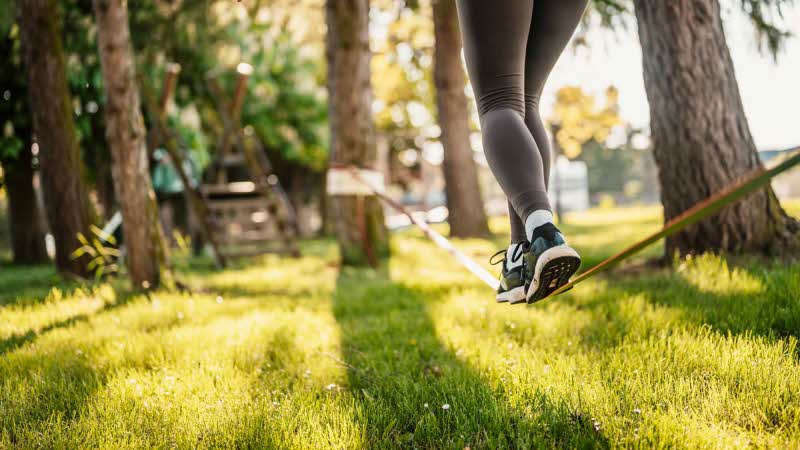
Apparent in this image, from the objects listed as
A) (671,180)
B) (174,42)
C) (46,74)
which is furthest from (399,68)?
(671,180)

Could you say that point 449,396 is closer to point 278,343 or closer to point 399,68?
point 278,343

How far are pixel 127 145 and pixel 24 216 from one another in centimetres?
707

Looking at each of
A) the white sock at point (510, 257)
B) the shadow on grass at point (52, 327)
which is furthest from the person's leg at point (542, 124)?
the shadow on grass at point (52, 327)

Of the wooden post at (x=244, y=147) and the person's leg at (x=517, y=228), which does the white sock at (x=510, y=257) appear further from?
the wooden post at (x=244, y=147)

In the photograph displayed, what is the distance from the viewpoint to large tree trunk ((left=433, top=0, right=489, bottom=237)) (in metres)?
10.0

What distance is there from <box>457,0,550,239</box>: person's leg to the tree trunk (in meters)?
10.2

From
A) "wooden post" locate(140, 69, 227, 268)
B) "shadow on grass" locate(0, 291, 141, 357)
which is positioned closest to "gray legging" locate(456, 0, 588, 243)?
"shadow on grass" locate(0, 291, 141, 357)

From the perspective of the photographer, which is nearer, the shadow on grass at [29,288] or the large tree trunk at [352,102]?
the shadow on grass at [29,288]

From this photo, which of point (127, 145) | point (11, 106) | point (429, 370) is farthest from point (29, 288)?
point (11, 106)

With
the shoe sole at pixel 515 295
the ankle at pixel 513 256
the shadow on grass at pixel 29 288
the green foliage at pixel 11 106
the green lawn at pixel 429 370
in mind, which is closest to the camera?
the green lawn at pixel 429 370

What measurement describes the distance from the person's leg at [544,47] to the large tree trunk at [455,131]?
27.0 feet

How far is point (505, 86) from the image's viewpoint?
1.79m

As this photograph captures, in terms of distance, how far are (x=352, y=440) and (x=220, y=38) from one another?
9.24 metres

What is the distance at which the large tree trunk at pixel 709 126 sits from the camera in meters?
3.79
